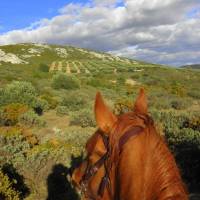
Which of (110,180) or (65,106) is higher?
(110,180)

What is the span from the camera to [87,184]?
8.44 feet

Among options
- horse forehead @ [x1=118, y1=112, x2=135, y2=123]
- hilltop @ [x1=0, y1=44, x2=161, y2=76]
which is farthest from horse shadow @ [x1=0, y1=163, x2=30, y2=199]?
hilltop @ [x1=0, y1=44, x2=161, y2=76]

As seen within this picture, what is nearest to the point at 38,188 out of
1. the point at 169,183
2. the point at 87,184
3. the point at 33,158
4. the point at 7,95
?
the point at 33,158

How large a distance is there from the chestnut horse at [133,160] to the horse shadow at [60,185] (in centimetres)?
588

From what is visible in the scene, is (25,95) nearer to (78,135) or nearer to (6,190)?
(78,135)

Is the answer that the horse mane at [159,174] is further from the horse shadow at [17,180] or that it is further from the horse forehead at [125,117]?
the horse shadow at [17,180]

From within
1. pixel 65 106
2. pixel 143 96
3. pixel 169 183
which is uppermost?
pixel 143 96

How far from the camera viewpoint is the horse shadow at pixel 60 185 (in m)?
8.18

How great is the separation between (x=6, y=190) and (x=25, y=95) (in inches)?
482

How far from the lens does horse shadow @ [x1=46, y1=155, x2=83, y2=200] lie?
322 inches

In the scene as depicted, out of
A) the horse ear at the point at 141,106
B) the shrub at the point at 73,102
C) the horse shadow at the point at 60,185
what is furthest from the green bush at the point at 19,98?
the horse ear at the point at 141,106

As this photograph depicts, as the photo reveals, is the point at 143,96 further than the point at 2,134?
No

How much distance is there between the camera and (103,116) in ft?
7.59

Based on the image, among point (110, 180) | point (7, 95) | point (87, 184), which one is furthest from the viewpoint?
point (7, 95)
